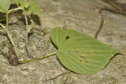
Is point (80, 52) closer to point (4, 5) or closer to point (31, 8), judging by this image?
point (31, 8)

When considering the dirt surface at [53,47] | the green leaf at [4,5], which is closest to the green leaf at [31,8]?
the green leaf at [4,5]

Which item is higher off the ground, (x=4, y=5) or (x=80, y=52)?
(x=4, y=5)

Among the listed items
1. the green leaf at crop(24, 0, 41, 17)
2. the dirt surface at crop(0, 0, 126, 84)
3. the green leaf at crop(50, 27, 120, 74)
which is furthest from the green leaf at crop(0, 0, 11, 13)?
the green leaf at crop(50, 27, 120, 74)

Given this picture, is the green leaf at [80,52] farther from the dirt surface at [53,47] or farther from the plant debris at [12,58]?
the plant debris at [12,58]

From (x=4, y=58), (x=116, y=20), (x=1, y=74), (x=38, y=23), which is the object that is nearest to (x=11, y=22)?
(x=38, y=23)

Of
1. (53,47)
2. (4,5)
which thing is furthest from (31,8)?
(53,47)

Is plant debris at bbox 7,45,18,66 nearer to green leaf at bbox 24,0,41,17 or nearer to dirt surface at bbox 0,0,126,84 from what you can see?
dirt surface at bbox 0,0,126,84
